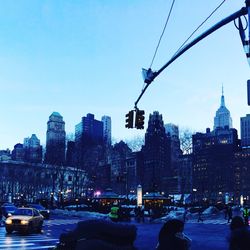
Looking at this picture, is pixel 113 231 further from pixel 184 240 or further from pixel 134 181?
pixel 134 181

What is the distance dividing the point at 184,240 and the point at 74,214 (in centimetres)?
5280

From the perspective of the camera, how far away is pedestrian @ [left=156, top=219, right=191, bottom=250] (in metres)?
6.66

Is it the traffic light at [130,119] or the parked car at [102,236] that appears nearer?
the parked car at [102,236]

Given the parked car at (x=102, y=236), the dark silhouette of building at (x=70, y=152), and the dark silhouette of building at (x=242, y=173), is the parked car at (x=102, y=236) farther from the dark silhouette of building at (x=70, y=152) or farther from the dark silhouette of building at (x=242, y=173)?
the dark silhouette of building at (x=242, y=173)

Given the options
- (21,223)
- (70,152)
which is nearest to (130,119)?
(21,223)

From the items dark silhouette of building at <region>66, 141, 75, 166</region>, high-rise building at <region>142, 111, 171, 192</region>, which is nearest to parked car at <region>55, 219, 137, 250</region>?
dark silhouette of building at <region>66, 141, 75, 166</region>

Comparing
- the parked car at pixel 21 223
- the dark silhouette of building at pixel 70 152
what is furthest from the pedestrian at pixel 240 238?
the dark silhouette of building at pixel 70 152

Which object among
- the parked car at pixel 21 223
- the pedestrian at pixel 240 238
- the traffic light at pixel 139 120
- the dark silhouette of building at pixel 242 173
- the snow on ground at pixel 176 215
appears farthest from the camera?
the dark silhouette of building at pixel 242 173

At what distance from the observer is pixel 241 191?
13338cm

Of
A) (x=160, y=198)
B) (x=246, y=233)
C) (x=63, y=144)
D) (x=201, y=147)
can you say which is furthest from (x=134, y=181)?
(x=246, y=233)

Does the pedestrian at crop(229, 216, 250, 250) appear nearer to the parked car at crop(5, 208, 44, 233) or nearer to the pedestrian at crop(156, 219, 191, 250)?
the pedestrian at crop(156, 219, 191, 250)

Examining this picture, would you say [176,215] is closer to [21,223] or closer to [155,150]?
[21,223]

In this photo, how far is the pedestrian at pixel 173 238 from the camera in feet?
21.9

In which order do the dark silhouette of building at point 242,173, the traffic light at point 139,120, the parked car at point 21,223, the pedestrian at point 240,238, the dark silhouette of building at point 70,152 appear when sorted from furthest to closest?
the dark silhouette of building at point 242,173, the dark silhouette of building at point 70,152, the parked car at point 21,223, the traffic light at point 139,120, the pedestrian at point 240,238
